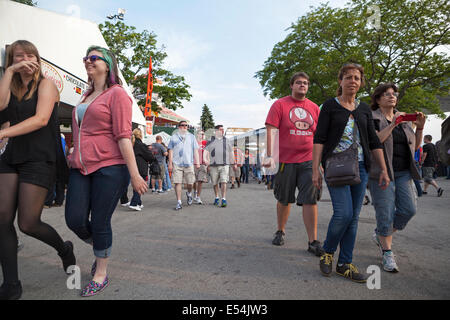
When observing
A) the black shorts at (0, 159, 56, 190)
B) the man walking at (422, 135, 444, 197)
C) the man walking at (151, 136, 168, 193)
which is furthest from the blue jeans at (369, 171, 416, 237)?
the man walking at (422, 135, 444, 197)

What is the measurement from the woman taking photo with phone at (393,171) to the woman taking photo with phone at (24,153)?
10.0 feet

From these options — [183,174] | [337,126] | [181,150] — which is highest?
[337,126]

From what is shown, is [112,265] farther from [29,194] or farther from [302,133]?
[302,133]

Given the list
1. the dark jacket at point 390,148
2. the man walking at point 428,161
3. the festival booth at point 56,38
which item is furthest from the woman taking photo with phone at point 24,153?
the man walking at point 428,161

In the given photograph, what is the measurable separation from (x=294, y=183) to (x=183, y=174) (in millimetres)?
4135

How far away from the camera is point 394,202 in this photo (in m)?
3.13

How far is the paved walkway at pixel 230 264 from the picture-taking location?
95.7 inches

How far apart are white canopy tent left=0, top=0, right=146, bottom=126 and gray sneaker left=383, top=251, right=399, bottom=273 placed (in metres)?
7.72

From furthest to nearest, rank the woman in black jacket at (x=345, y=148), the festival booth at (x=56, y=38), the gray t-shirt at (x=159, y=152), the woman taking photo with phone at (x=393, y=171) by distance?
the gray t-shirt at (x=159, y=152) < the festival booth at (x=56, y=38) < the woman taking photo with phone at (x=393, y=171) < the woman in black jacket at (x=345, y=148)

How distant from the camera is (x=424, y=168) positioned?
1050cm

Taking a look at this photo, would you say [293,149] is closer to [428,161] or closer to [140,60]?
[428,161]

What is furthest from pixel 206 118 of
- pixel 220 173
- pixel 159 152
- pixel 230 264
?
pixel 230 264

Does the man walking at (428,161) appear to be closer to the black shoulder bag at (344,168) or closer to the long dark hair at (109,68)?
the black shoulder bag at (344,168)
